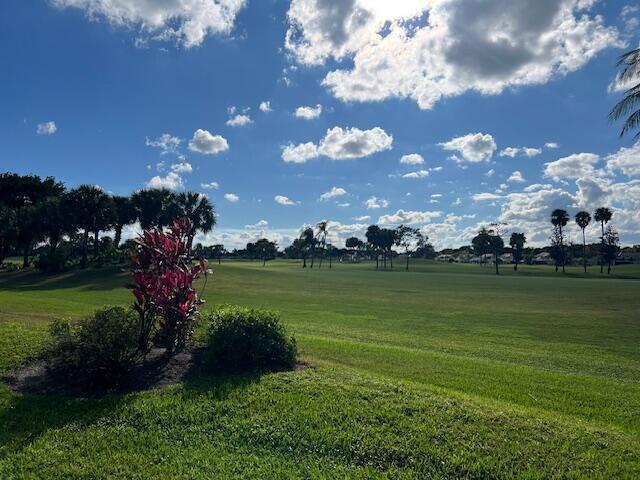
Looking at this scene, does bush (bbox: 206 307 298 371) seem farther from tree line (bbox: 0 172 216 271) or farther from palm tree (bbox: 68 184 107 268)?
palm tree (bbox: 68 184 107 268)

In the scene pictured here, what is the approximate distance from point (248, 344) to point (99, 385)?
271 centimetres

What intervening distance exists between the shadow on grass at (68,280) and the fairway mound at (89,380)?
3018 cm

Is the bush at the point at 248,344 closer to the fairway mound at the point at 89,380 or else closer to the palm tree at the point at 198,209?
the fairway mound at the point at 89,380

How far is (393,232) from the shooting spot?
142875 mm

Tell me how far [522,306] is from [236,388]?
31027 mm

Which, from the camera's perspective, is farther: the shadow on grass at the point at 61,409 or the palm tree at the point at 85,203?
the palm tree at the point at 85,203

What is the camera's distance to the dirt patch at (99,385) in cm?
748

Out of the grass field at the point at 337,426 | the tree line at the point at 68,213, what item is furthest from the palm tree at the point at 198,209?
the grass field at the point at 337,426

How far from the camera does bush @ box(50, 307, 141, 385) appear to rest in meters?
7.63

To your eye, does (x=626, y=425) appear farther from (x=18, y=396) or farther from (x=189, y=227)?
(x=18, y=396)

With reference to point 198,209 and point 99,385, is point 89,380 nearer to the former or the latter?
point 99,385

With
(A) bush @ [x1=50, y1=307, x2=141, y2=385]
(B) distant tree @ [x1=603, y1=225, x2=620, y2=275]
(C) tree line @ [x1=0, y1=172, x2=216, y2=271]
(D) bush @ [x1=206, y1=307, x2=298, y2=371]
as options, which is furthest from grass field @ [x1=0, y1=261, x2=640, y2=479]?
(B) distant tree @ [x1=603, y1=225, x2=620, y2=275]

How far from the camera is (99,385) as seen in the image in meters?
7.57

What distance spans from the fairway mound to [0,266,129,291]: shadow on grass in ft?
99.0
